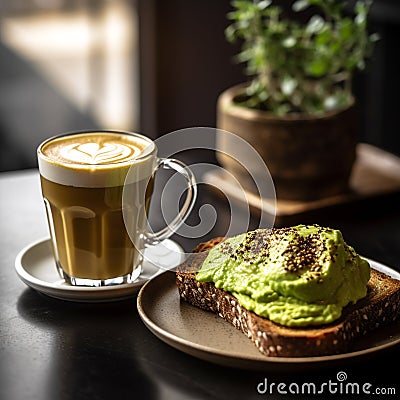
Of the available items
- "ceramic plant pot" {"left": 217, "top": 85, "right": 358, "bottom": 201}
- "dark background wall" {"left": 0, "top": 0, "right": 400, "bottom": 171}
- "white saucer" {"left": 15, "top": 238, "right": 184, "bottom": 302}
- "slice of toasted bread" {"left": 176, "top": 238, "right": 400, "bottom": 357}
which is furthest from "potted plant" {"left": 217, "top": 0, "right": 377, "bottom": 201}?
"dark background wall" {"left": 0, "top": 0, "right": 400, "bottom": 171}

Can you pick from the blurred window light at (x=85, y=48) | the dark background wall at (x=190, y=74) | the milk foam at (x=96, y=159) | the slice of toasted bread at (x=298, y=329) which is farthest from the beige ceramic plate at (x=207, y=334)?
the blurred window light at (x=85, y=48)

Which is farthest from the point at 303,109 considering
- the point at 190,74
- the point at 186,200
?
the point at 190,74

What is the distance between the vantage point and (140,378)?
1.06 m

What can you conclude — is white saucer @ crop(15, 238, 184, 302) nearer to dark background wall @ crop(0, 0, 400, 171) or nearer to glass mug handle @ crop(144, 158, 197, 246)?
glass mug handle @ crop(144, 158, 197, 246)

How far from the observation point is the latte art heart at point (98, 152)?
128 centimetres

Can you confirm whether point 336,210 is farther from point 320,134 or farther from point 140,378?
point 140,378

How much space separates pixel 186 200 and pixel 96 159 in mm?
159

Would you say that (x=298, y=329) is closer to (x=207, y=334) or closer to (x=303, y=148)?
(x=207, y=334)

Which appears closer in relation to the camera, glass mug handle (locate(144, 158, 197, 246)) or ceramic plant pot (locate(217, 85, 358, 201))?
glass mug handle (locate(144, 158, 197, 246))

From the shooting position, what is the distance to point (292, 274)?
1083 millimetres

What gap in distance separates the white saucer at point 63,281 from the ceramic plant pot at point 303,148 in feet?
1.40

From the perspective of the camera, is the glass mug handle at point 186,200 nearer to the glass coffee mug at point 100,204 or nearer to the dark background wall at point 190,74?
the glass coffee mug at point 100,204

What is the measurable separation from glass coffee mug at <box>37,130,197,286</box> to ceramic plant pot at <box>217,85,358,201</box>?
477 millimetres

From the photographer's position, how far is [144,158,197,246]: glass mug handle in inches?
51.9
